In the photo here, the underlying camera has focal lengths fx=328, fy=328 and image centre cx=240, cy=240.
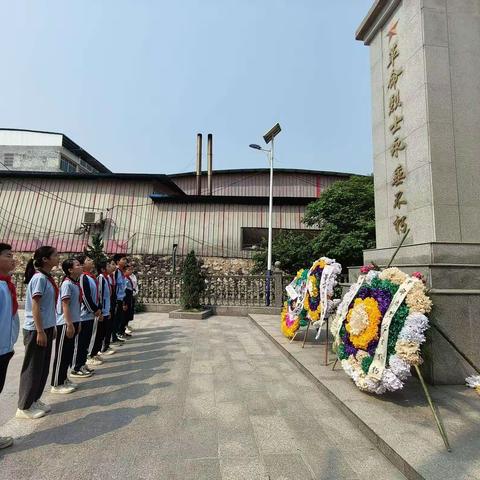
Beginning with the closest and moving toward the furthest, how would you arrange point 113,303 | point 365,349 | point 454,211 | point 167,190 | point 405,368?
point 405,368 < point 365,349 < point 454,211 < point 113,303 < point 167,190

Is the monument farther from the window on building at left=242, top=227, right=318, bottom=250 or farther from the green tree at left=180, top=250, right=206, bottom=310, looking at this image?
the window on building at left=242, top=227, right=318, bottom=250

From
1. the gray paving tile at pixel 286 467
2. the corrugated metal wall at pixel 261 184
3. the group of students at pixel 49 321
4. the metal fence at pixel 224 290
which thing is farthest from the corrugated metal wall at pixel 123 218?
the gray paving tile at pixel 286 467

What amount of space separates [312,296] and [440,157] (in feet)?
9.96

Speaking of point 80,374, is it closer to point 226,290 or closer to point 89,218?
point 226,290

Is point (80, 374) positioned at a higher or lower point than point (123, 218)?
lower

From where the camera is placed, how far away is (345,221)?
1527 centimetres

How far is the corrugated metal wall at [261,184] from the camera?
2752cm

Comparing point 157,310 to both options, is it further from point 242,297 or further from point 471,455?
point 471,455

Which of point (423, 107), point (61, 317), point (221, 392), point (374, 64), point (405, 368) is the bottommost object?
point (221, 392)

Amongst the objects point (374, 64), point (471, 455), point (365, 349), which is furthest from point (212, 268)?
point (471, 455)

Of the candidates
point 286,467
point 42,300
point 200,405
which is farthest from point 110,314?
point 286,467

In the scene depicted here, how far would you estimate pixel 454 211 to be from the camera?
15.8ft

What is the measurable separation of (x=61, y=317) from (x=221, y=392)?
2341mm

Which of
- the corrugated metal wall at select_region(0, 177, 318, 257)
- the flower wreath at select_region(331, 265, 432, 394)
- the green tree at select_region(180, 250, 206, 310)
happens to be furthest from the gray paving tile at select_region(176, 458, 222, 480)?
the corrugated metal wall at select_region(0, 177, 318, 257)
